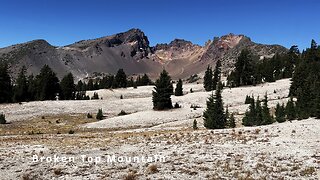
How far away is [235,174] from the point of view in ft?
69.0

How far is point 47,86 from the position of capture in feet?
380

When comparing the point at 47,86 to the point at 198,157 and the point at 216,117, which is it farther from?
the point at 198,157

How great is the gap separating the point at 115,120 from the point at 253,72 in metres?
76.2

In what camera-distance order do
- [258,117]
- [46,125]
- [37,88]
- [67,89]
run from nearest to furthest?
[258,117]
[46,125]
[37,88]
[67,89]

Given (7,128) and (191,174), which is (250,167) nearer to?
(191,174)

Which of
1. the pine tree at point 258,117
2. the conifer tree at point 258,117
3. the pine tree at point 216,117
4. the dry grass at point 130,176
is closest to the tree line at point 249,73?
the conifer tree at point 258,117

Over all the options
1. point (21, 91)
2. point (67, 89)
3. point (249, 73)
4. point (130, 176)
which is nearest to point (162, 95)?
point (67, 89)

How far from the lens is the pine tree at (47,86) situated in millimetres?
115106

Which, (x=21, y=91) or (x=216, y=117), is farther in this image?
(x=21, y=91)

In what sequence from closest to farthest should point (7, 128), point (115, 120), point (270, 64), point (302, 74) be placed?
point (7, 128), point (115, 120), point (302, 74), point (270, 64)

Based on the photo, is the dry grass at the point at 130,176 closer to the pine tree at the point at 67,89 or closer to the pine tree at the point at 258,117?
the pine tree at the point at 258,117

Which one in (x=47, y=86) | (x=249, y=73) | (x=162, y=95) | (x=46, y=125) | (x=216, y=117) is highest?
(x=249, y=73)

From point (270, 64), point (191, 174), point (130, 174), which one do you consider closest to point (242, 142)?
point (191, 174)

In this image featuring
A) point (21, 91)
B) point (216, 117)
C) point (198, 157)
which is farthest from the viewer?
point (21, 91)
